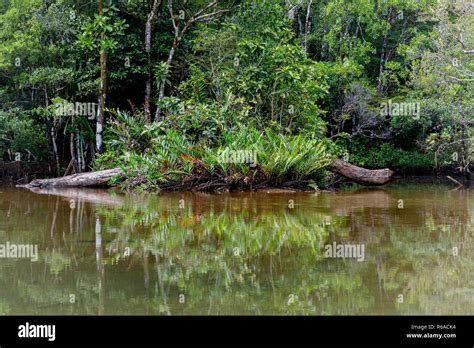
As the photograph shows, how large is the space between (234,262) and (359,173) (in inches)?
445

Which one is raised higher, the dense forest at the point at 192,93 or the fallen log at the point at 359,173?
the dense forest at the point at 192,93

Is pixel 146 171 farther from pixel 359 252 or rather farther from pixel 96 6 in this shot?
pixel 359 252

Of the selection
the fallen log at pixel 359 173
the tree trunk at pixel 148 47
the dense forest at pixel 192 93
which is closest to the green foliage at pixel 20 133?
the dense forest at pixel 192 93

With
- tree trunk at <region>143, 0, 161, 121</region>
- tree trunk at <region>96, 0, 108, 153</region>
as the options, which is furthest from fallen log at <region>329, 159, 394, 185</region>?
tree trunk at <region>96, 0, 108, 153</region>

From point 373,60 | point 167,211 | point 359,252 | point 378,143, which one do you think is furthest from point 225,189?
point 373,60

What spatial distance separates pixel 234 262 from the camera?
5.36m

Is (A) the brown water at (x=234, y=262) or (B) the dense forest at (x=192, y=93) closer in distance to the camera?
(A) the brown water at (x=234, y=262)

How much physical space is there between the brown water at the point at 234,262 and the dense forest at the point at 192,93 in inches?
177

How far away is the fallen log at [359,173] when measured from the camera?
15.6 m

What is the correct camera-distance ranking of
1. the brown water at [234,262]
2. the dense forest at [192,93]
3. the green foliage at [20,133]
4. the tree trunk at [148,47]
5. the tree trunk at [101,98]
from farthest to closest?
the tree trunk at [148,47], the tree trunk at [101,98], the green foliage at [20,133], the dense forest at [192,93], the brown water at [234,262]

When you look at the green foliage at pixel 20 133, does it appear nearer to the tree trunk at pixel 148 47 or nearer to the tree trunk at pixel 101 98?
the tree trunk at pixel 101 98

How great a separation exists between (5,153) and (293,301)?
55.7 ft

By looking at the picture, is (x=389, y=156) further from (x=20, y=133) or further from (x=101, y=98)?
(x=20, y=133)

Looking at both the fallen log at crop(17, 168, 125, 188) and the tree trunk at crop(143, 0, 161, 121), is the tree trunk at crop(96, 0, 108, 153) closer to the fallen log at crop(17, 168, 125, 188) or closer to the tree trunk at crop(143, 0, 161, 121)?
the tree trunk at crop(143, 0, 161, 121)
